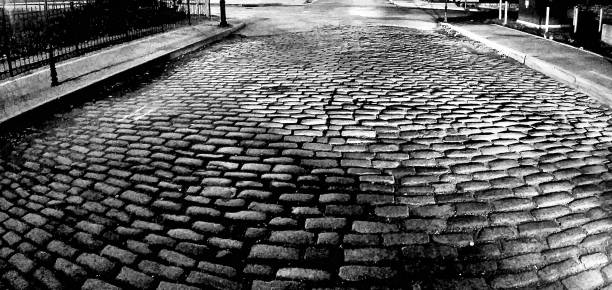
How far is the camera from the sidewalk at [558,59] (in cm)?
820

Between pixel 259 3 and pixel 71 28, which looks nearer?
pixel 71 28

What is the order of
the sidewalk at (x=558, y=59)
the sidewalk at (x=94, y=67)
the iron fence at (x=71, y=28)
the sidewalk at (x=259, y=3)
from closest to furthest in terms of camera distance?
1. the sidewalk at (x=94, y=67)
2. the sidewalk at (x=558, y=59)
3. the iron fence at (x=71, y=28)
4. the sidewalk at (x=259, y=3)

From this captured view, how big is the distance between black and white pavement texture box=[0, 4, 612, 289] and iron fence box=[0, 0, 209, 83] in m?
4.10

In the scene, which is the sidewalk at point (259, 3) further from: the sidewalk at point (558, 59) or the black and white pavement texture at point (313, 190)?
the black and white pavement texture at point (313, 190)

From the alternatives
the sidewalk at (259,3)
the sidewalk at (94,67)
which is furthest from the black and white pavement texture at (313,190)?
the sidewalk at (259,3)

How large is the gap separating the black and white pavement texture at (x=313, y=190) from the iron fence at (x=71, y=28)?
410 centimetres

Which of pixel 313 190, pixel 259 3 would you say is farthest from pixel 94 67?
pixel 259 3

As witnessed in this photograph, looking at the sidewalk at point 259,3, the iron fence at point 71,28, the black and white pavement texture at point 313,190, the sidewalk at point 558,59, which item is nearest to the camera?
the black and white pavement texture at point 313,190

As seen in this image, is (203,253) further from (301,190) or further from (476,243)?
(476,243)

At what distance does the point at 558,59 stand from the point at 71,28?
12.9 meters

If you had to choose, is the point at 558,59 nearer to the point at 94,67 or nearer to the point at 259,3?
the point at 94,67

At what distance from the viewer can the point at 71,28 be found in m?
13.4

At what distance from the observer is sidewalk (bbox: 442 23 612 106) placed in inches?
323

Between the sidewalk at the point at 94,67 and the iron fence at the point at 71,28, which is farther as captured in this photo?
the iron fence at the point at 71,28
